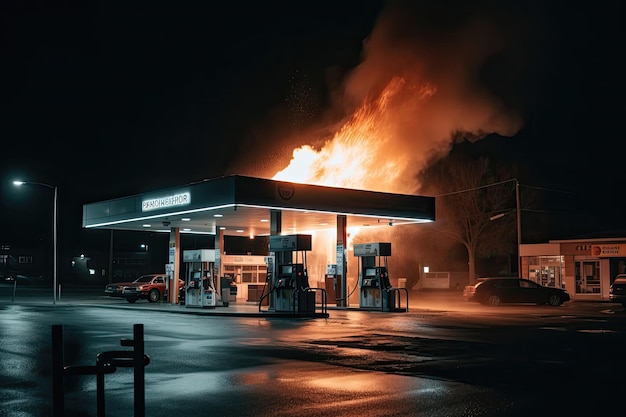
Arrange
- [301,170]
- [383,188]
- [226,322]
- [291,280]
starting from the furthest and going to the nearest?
1. [383,188]
2. [301,170]
3. [291,280]
4. [226,322]

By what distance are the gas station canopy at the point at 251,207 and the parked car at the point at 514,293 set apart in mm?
4881

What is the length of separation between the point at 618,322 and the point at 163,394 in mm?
19068

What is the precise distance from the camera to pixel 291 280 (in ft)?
96.5

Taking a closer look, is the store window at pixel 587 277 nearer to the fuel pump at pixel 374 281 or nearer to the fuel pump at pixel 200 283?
the fuel pump at pixel 374 281

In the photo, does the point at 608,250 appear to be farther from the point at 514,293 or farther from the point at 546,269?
the point at 514,293

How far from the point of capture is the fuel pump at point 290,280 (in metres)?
28.9

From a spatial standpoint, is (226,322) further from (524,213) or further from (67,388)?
(524,213)

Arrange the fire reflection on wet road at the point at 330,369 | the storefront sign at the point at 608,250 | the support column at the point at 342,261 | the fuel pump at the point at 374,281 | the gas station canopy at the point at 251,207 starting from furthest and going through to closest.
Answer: the storefront sign at the point at 608,250 → the support column at the point at 342,261 → the fuel pump at the point at 374,281 → the gas station canopy at the point at 251,207 → the fire reflection on wet road at the point at 330,369

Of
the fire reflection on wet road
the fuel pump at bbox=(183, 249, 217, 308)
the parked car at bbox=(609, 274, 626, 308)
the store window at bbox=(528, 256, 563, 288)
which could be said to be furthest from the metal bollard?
the store window at bbox=(528, 256, 563, 288)

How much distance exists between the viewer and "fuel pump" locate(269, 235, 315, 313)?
28.9 metres

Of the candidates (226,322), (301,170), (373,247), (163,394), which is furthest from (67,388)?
(301,170)

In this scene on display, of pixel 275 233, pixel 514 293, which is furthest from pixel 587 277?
pixel 275 233

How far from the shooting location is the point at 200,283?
33688 millimetres

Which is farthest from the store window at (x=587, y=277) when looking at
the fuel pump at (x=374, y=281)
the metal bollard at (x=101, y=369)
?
the metal bollard at (x=101, y=369)
